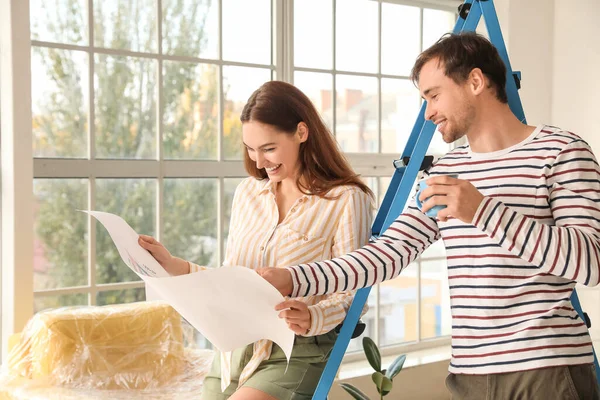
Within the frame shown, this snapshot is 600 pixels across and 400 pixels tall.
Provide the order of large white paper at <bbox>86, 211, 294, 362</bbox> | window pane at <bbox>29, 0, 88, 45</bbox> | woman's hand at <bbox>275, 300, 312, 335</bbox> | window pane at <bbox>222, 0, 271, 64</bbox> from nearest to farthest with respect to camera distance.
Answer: large white paper at <bbox>86, 211, 294, 362</bbox> < woman's hand at <bbox>275, 300, 312, 335</bbox> < window pane at <bbox>29, 0, 88, 45</bbox> < window pane at <bbox>222, 0, 271, 64</bbox>

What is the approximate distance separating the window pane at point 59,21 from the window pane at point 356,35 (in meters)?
1.42

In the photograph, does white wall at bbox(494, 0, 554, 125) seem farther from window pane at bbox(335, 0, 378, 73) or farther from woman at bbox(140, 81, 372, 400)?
woman at bbox(140, 81, 372, 400)

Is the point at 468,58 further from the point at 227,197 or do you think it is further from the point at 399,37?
the point at 399,37

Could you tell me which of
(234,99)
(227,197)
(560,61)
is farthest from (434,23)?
(227,197)

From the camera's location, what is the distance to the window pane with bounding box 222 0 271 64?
3.63 meters

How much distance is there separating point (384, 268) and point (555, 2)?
3.41 m

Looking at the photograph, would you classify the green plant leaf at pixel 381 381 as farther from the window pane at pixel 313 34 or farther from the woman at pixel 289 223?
the window pane at pixel 313 34

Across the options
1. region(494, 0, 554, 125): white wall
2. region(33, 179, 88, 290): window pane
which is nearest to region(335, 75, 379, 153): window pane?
region(494, 0, 554, 125): white wall

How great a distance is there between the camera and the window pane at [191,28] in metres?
3.46

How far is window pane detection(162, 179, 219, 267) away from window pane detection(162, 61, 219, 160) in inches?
5.8

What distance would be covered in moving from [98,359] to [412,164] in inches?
57.2

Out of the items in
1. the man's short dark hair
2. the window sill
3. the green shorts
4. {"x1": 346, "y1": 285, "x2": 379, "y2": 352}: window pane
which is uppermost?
the man's short dark hair

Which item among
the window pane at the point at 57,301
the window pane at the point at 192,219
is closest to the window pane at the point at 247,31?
the window pane at the point at 192,219

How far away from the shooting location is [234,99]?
3.67m
